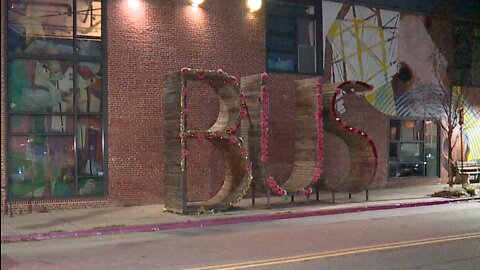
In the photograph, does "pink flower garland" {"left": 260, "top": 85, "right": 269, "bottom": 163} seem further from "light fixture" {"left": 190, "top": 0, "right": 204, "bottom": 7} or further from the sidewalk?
"light fixture" {"left": 190, "top": 0, "right": 204, "bottom": 7}

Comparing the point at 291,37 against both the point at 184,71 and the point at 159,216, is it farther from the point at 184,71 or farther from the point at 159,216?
the point at 159,216

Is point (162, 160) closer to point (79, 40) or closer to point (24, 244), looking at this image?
point (79, 40)

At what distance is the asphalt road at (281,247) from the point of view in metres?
9.07

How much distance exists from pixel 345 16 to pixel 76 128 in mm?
11393

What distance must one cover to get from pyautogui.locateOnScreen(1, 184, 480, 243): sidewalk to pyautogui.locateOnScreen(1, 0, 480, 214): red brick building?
1.02 m

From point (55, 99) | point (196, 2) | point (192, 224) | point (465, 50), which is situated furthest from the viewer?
point (465, 50)

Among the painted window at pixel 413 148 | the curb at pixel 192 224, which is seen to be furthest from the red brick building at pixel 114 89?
the painted window at pixel 413 148

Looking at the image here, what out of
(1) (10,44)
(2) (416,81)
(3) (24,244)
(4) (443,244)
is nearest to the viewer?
(4) (443,244)

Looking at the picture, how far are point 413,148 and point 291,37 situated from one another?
7.69m

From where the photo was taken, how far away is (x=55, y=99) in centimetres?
1694

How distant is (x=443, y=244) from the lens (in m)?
10.6

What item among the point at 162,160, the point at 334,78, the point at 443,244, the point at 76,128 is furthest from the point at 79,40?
the point at 443,244

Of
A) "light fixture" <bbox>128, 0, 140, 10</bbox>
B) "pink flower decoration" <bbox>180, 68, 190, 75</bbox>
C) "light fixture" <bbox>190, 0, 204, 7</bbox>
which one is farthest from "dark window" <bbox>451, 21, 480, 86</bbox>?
"pink flower decoration" <bbox>180, 68, 190, 75</bbox>

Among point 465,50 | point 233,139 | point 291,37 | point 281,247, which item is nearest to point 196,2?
point 291,37
